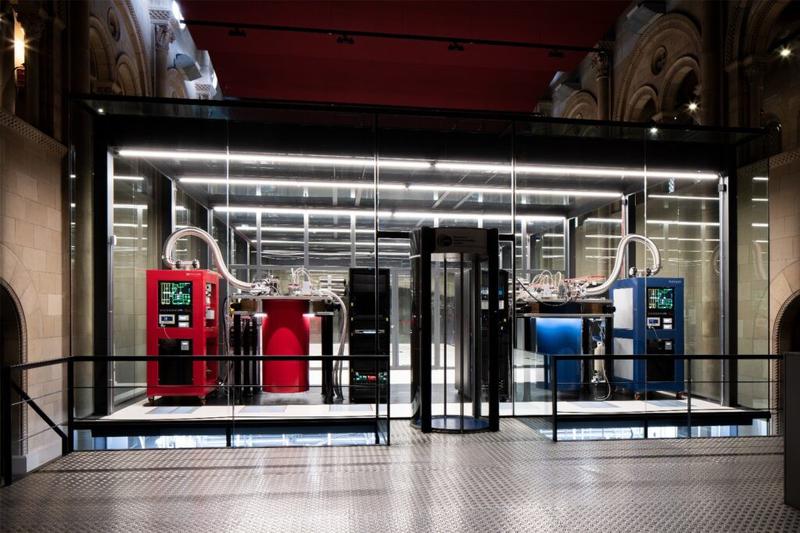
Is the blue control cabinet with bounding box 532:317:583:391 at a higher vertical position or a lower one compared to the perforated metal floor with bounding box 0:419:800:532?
higher

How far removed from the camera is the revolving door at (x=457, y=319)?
614 cm

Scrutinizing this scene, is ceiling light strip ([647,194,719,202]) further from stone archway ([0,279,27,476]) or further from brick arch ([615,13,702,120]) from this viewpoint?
stone archway ([0,279,27,476])

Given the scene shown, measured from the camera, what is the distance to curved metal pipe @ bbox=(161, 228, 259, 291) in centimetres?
801

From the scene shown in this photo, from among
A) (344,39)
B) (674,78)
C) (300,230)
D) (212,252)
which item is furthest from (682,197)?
(212,252)

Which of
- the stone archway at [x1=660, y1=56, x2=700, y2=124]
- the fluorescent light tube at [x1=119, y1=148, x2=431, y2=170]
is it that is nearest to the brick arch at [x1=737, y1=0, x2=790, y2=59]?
the stone archway at [x1=660, y1=56, x2=700, y2=124]

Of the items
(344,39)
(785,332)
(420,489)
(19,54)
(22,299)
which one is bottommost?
(420,489)

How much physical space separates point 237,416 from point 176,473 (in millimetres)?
2908

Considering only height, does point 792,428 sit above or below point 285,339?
below

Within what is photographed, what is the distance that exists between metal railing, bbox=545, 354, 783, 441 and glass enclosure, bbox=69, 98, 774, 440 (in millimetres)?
77

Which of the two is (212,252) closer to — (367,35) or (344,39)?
(344,39)

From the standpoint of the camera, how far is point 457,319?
256 inches

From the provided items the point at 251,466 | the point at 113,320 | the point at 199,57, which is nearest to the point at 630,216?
the point at 251,466

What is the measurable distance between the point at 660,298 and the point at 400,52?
5.94 metres

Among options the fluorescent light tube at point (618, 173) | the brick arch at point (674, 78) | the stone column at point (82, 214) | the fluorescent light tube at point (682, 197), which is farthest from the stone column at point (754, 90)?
the stone column at point (82, 214)
